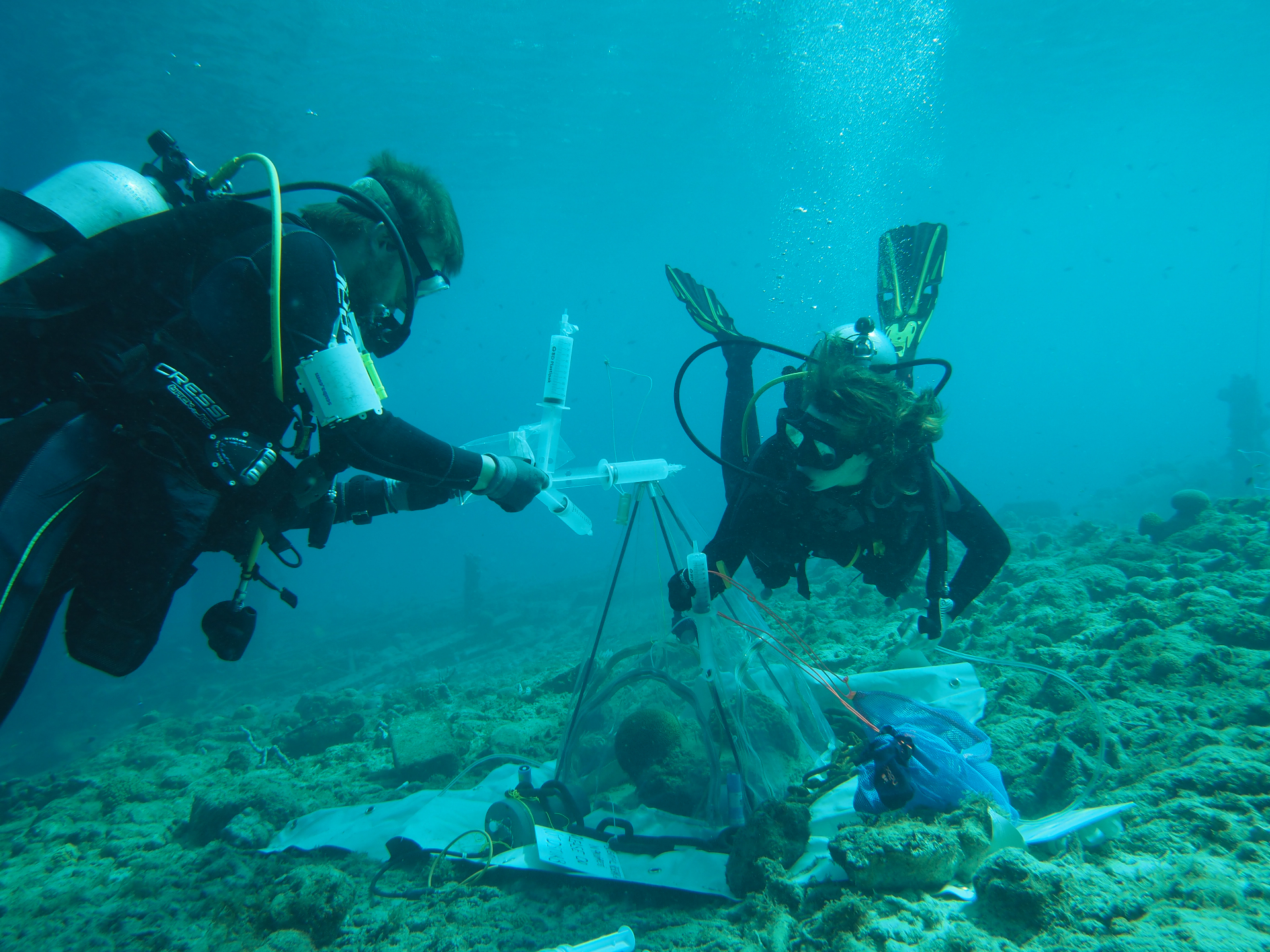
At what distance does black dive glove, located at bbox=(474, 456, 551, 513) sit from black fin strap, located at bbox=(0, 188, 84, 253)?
1566 millimetres

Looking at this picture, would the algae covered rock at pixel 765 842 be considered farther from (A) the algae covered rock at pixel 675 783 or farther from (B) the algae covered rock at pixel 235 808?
(B) the algae covered rock at pixel 235 808

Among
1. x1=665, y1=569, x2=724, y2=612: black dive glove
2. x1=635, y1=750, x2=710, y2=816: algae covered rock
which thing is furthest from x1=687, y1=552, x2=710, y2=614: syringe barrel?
x1=635, y1=750, x2=710, y2=816: algae covered rock

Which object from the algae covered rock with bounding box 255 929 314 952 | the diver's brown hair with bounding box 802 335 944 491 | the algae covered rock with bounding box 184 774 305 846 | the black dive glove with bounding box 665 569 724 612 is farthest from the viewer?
the algae covered rock with bounding box 184 774 305 846

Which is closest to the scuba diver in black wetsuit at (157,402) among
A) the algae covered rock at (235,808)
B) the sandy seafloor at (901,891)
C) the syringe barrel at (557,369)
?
the syringe barrel at (557,369)

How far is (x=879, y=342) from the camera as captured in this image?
3715 millimetres

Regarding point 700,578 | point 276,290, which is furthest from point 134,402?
point 700,578

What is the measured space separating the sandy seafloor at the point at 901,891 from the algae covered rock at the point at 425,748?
0.60ft

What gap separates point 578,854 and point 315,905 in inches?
46.9

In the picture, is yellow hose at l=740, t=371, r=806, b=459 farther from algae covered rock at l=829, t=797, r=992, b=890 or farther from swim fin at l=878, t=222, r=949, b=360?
algae covered rock at l=829, t=797, r=992, b=890

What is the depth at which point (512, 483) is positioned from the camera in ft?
8.24

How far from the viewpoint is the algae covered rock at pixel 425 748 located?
15.1ft

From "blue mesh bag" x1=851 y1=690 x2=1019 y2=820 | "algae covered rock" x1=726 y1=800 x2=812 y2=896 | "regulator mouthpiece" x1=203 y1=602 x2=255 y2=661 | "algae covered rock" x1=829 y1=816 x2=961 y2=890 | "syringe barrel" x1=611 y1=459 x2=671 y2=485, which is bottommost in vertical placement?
"algae covered rock" x1=726 y1=800 x2=812 y2=896

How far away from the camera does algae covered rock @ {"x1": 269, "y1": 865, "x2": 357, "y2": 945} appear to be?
7.79 feet

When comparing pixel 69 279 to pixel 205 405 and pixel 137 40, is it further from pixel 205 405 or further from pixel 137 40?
pixel 137 40
